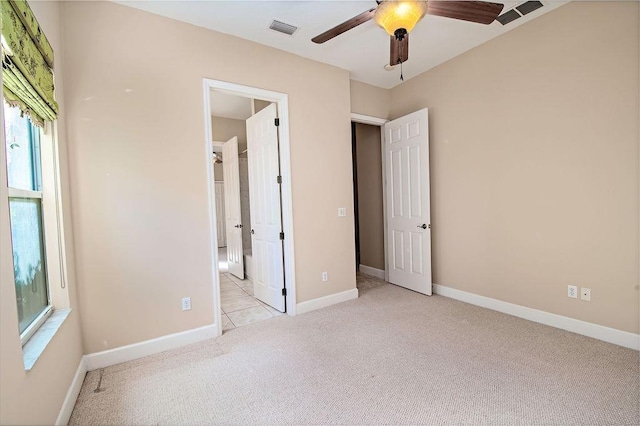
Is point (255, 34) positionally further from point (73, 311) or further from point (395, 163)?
point (73, 311)

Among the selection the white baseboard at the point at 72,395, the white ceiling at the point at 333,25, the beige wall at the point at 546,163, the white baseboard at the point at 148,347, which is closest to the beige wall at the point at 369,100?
the white ceiling at the point at 333,25

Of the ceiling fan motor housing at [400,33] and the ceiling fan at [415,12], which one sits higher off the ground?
the ceiling fan at [415,12]

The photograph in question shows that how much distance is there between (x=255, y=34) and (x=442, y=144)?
2.48 m

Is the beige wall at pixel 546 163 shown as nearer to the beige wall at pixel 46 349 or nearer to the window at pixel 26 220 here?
the beige wall at pixel 46 349

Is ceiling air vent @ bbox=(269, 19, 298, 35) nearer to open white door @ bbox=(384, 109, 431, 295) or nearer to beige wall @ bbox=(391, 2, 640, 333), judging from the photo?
open white door @ bbox=(384, 109, 431, 295)

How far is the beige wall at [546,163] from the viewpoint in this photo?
2.33 m

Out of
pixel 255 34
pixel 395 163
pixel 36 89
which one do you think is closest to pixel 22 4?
pixel 36 89

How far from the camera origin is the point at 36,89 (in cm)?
151

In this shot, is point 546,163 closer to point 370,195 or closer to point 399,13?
point 399,13

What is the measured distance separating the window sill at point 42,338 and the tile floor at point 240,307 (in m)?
1.33

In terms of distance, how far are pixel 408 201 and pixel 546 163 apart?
5.04 feet

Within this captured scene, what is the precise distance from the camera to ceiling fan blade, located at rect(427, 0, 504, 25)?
1.71 m

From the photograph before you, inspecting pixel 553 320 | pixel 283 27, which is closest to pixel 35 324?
pixel 283 27

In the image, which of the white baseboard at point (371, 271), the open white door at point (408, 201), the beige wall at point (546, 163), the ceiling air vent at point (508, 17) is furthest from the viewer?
the white baseboard at point (371, 271)
